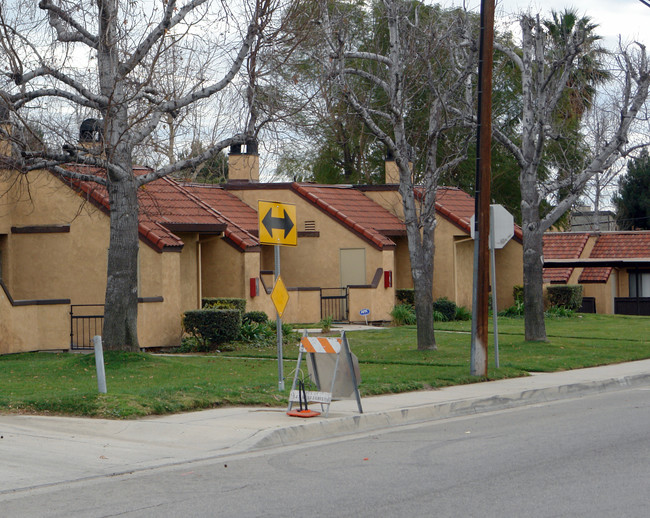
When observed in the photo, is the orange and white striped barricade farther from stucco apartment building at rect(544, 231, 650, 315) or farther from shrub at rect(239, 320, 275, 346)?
stucco apartment building at rect(544, 231, 650, 315)

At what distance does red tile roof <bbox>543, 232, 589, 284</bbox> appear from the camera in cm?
4291

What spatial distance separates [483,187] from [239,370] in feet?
19.2

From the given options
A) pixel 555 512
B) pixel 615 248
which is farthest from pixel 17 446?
pixel 615 248

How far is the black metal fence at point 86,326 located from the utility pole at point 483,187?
1092 cm

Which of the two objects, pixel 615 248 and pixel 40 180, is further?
pixel 615 248

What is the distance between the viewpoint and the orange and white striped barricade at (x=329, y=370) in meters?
12.0

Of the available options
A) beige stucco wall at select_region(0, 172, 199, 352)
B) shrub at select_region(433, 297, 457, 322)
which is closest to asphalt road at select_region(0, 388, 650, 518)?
beige stucco wall at select_region(0, 172, 199, 352)

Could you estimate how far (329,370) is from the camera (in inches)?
485

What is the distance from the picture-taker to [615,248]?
1740 inches

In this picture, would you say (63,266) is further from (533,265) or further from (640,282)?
(640,282)

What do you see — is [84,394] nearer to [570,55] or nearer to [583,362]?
[583,362]

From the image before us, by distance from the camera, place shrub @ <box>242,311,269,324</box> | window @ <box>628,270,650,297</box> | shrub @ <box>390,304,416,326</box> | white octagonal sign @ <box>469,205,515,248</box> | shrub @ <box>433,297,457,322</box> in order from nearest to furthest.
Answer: white octagonal sign @ <box>469,205,515,248</box> < shrub @ <box>242,311,269,324</box> < shrub @ <box>390,304,416,326</box> < shrub @ <box>433,297,457,322</box> < window @ <box>628,270,650,297</box>

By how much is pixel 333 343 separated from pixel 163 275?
11552 millimetres

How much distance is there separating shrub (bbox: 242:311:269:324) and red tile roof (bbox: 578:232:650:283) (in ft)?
72.8
